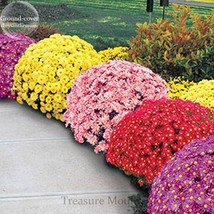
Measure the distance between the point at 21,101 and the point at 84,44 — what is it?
136cm

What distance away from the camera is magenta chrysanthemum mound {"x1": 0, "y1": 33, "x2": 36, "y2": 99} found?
27.9 ft

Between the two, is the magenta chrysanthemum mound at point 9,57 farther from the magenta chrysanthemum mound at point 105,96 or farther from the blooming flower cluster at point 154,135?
the blooming flower cluster at point 154,135

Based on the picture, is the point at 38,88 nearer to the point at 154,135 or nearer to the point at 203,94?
the point at 203,94

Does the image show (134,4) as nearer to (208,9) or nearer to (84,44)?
(208,9)

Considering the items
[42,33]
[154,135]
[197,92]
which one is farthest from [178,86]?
[42,33]

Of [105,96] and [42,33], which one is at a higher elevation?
[105,96]

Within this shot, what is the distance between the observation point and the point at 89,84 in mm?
6727

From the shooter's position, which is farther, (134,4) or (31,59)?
(134,4)

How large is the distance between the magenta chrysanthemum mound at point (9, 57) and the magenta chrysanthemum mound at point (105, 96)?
1.89 meters

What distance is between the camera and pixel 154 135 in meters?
5.24

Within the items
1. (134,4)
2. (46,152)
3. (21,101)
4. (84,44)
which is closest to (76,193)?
(46,152)

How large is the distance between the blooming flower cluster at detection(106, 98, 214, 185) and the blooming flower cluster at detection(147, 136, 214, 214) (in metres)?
0.86

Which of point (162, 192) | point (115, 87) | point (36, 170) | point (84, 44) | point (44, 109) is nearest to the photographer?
point (162, 192)

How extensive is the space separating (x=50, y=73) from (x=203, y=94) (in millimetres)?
2161
